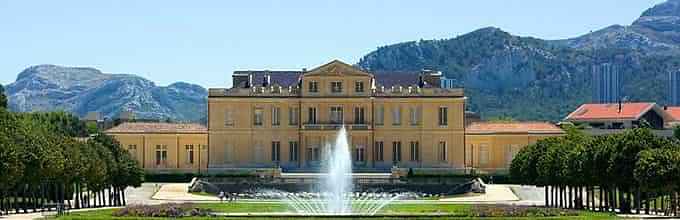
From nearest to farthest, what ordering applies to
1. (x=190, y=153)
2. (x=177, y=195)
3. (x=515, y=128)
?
(x=177, y=195) → (x=515, y=128) → (x=190, y=153)

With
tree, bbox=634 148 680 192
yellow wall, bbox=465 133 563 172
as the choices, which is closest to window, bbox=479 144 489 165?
yellow wall, bbox=465 133 563 172

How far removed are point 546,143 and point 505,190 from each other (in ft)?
36.6

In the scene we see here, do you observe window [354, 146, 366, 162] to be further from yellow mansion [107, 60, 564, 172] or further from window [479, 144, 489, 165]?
window [479, 144, 489, 165]

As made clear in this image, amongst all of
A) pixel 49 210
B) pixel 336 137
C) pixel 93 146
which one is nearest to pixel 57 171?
pixel 49 210

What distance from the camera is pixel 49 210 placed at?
190 feet

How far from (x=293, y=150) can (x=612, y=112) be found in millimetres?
38733

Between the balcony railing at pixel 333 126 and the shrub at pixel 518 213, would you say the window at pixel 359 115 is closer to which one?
the balcony railing at pixel 333 126

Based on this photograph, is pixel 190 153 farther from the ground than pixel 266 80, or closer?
closer

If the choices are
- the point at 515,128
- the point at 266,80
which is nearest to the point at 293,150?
the point at 266,80

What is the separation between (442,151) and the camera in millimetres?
96750

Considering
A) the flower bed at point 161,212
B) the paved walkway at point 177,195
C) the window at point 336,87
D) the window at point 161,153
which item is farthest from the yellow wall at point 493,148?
the flower bed at point 161,212

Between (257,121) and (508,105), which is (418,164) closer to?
(257,121)

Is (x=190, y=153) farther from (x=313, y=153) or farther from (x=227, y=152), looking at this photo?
(x=313, y=153)

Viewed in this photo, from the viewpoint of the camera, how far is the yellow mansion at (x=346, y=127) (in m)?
96.6
